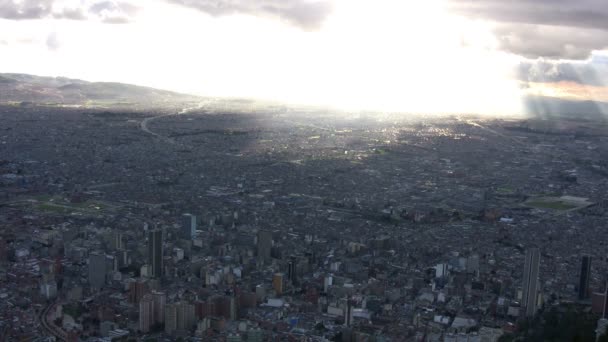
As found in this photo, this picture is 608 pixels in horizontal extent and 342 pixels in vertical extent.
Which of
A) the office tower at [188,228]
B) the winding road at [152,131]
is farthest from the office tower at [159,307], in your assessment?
the winding road at [152,131]

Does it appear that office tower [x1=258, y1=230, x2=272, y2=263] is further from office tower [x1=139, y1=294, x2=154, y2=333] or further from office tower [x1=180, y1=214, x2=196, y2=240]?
office tower [x1=139, y1=294, x2=154, y2=333]

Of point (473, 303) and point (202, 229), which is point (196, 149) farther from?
point (473, 303)

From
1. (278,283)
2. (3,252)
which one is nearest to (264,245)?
(278,283)

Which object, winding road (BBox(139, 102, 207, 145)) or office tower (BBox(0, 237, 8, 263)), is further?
winding road (BBox(139, 102, 207, 145))

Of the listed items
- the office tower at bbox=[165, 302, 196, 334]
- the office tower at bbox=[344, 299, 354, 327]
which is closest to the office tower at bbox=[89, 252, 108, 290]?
the office tower at bbox=[165, 302, 196, 334]

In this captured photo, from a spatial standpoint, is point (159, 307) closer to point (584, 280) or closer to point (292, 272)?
point (292, 272)

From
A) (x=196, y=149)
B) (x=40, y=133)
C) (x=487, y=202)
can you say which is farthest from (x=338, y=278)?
(x=40, y=133)
